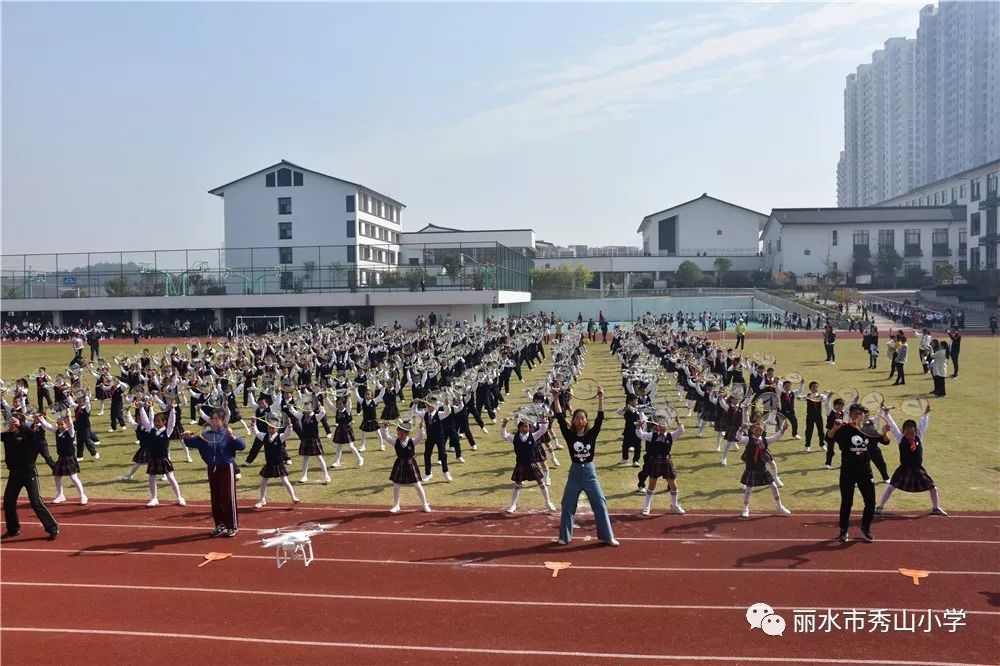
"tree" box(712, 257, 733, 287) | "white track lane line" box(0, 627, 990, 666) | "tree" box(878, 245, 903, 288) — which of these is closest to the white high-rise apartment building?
"tree" box(878, 245, 903, 288)

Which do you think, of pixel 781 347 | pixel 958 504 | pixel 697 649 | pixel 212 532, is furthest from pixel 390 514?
pixel 781 347

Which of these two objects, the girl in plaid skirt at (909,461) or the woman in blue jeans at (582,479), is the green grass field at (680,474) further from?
the woman in blue jeans at (582,479)

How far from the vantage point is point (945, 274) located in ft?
214

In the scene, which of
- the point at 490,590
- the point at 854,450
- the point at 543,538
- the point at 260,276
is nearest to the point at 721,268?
the point at 260,276

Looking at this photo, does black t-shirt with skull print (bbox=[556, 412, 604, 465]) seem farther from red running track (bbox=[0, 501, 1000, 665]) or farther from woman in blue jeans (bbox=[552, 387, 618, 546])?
red running track (bbox=[0, 501, 1000, 665])

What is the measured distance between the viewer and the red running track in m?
6.77

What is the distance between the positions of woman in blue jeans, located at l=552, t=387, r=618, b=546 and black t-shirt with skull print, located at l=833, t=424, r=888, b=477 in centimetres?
274

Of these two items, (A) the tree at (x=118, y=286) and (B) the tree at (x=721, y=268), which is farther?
(B) the tree at (x=721, y=268)

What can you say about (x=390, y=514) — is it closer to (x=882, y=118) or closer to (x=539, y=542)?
(x=539, y=542)

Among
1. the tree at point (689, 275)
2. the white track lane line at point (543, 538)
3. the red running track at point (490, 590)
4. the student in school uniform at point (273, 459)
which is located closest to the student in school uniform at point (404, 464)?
the red running track at point (490, 590)

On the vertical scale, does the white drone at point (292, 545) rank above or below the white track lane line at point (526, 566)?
above

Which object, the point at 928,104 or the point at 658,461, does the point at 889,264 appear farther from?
the point at 928,104

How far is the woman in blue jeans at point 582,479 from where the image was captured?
899 centimetres

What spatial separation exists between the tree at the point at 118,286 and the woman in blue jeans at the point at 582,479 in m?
53.0
